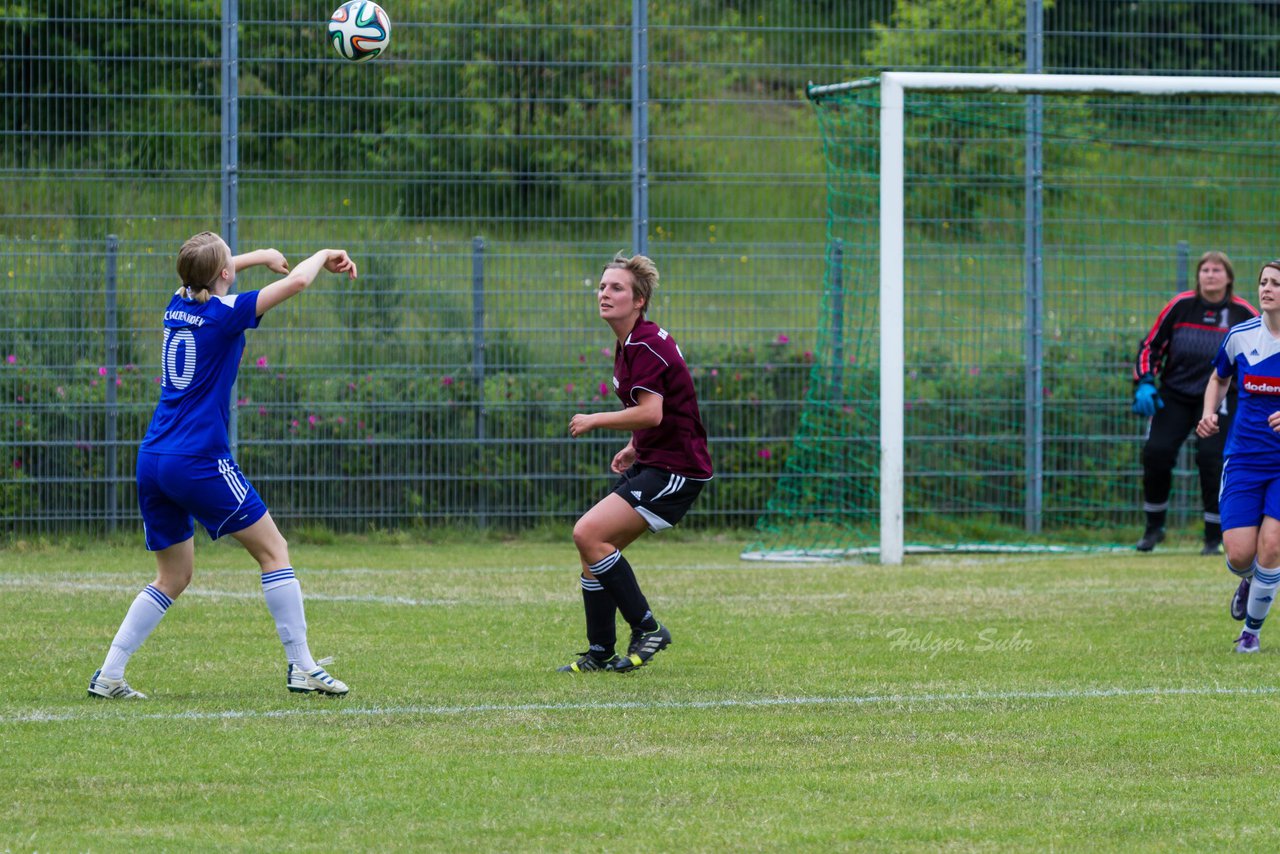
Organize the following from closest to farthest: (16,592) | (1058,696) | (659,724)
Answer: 1. (659,724)
2. (1058,696)
3. (16,592)

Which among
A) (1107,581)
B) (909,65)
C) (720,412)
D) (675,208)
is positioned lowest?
(1107,581)

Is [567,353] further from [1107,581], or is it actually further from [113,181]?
[1107,581]

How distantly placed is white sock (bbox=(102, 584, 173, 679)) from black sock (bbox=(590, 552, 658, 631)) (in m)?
1.87

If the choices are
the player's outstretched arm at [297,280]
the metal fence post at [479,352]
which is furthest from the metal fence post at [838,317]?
the player's outstretched arm at [297,280]

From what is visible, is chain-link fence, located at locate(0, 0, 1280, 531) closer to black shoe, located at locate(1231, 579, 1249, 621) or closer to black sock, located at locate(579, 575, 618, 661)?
black shoe, located at locate(1231, 579, 1249, 621)

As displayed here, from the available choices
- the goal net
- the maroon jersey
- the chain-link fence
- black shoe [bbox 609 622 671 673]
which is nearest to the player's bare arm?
the maroon jersey

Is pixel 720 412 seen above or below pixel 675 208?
below

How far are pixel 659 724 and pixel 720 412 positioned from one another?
8.21 metres

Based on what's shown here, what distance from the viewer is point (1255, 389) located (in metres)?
8.29

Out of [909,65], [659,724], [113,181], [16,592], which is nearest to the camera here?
[659,724]

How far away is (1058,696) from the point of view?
693 cm

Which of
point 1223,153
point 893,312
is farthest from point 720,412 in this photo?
point 1223,153

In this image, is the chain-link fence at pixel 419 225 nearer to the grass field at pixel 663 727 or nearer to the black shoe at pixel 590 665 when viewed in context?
the grass field at pixel 663 727

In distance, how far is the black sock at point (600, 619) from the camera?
25.2 ft
